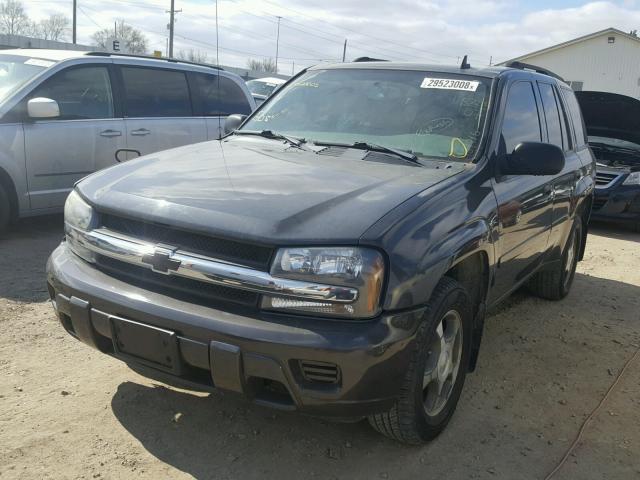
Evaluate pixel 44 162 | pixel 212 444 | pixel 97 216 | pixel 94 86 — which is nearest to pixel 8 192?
pixel 44 162

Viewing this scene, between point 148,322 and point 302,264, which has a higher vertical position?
point 302,264

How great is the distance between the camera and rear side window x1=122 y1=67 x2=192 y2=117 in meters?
6.75

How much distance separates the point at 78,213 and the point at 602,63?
117 ft

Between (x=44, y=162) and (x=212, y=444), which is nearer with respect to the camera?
(x=212, y=444)

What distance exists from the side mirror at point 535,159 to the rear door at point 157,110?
14.8ft

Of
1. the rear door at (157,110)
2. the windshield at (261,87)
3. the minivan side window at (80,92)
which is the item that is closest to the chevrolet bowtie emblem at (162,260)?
the minivan side window at (80,92)

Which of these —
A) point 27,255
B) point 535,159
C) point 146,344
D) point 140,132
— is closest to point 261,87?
point 140,132

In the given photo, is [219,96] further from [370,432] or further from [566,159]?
[370,432]

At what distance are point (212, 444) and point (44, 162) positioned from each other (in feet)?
13.6

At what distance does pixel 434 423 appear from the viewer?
2.91 m

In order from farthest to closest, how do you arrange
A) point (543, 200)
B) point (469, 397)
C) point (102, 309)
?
point (543, 200) < point (469, 397) < point (102, 309)

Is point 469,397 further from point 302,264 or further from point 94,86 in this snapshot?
point 94,86

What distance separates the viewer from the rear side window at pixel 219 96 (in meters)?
7.54

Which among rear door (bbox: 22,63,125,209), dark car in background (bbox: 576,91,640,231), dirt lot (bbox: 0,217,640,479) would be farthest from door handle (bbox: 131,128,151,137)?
dark car in background (bbox: 576,91,640,231)
